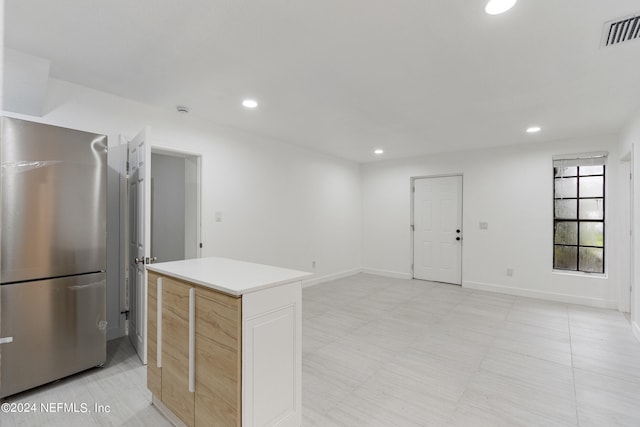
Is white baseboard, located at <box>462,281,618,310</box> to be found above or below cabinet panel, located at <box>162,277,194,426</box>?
below

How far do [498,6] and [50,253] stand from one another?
3.45 meters

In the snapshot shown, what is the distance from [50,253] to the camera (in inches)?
92.7

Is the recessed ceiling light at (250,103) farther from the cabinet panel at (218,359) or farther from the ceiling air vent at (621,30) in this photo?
the ceiling air vent at (621,30)

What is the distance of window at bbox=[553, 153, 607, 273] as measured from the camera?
4.56 metres

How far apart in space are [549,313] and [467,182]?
7.88 feet

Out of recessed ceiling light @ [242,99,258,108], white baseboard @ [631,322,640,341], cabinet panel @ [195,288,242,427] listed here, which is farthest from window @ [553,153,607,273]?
cabinet panel @ [195,288,242,427]

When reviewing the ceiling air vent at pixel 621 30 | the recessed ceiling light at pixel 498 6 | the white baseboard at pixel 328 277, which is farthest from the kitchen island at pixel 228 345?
the white baseboard at pixel 328 277

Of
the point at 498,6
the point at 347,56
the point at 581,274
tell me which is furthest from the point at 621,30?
the point at 581,274

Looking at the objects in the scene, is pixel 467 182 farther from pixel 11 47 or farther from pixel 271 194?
pixel 11 47

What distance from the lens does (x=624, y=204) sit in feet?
13.5

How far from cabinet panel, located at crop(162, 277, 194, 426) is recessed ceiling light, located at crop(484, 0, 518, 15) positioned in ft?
7.76

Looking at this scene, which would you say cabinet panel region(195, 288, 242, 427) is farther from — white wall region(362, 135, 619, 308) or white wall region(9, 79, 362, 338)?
white wall region(362, 135, 619, 308)

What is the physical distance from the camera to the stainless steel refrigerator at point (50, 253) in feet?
7.25

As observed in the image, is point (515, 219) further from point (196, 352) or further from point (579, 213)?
point (196, 352)
